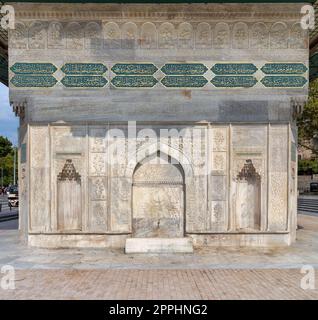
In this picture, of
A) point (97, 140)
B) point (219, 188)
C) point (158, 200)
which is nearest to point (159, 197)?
point (158, 200)

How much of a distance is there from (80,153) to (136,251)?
11.5 ft

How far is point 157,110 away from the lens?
10625 mm

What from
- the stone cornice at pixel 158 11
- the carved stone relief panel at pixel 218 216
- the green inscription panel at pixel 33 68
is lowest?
the carved stone relief panel at pixel 218 216

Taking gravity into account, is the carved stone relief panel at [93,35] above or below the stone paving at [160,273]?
above

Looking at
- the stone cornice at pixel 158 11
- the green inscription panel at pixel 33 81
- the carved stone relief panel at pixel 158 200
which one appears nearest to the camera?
the stone cornice at pixel 158 11

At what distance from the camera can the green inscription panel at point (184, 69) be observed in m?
10.6

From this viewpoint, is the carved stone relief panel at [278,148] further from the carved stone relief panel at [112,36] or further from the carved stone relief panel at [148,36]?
the carved stone relief panel at [112,36]

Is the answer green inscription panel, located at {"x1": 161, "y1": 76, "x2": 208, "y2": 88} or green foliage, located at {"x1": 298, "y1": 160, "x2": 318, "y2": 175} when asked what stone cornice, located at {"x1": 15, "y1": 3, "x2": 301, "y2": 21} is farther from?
green foliage, located at {"x1": 298, "y1": 160, "x2": 318, "y2": 175}

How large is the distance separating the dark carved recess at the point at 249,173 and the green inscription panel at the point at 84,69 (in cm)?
545

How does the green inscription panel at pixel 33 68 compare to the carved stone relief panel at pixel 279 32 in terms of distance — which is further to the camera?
the carved stone relief panel at pixel 279 32

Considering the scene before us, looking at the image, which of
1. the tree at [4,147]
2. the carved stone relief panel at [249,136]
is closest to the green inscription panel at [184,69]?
the carved stone relief panel at [249,136]

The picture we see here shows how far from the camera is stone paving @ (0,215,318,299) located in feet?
21.9

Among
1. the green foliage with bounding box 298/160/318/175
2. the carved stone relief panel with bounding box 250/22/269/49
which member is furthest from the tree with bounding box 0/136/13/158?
the carved stone relief panel with bounding box 250/22/269/49

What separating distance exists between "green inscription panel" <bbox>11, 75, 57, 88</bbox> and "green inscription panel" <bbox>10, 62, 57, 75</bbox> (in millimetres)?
125
